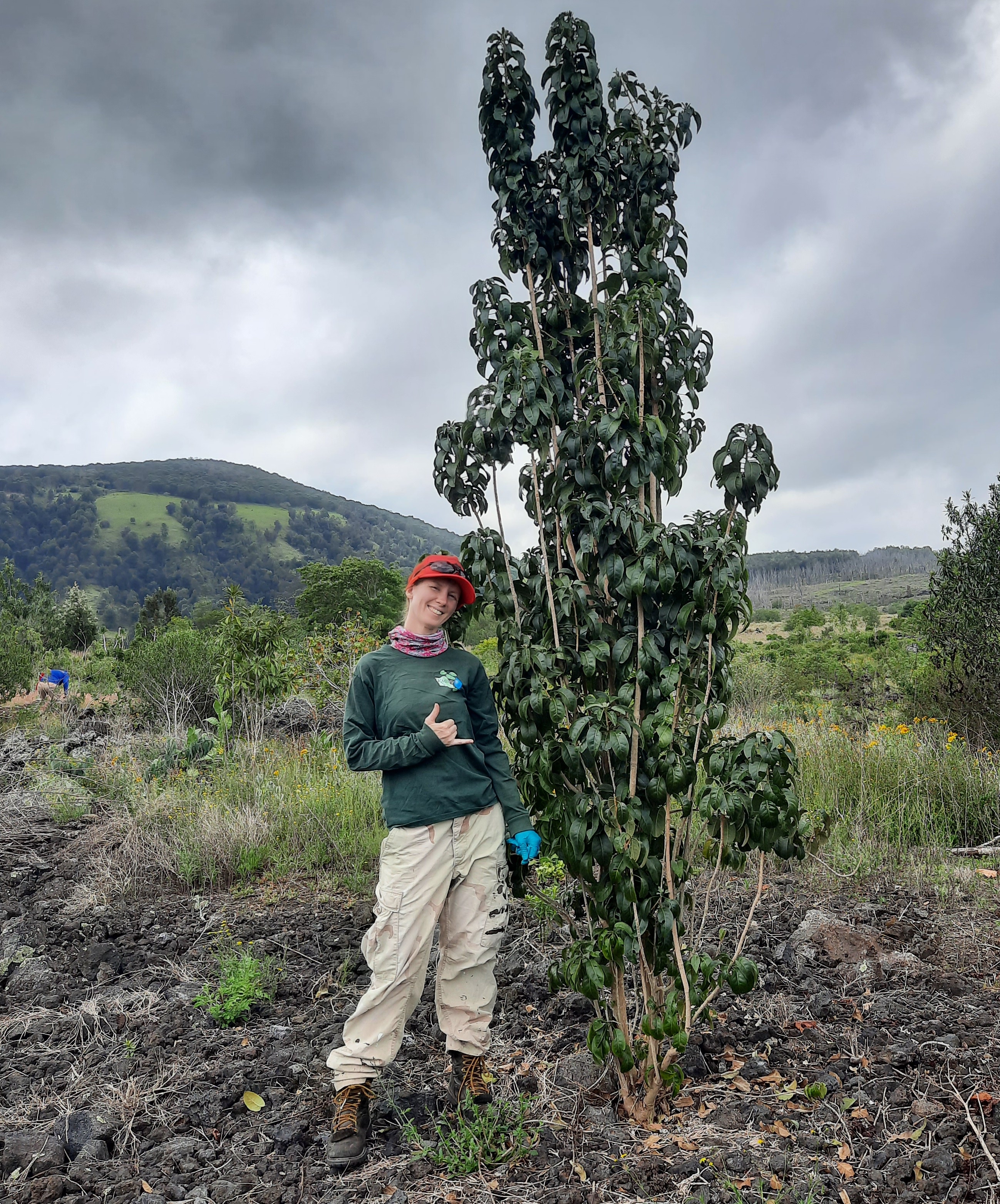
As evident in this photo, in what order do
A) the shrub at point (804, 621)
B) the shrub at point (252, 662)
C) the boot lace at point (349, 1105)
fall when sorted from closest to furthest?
the boot lace at point (349, 1105) < the shrub at point (252, 662) < the shrub at point (804, 621)

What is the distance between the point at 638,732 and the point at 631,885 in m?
0.48

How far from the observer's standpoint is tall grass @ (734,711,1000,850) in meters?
5.20

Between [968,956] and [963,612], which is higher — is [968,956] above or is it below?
below

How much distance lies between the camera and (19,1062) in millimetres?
3162

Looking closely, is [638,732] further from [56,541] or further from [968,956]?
[56,541]

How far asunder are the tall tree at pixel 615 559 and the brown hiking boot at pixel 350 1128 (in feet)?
2.58

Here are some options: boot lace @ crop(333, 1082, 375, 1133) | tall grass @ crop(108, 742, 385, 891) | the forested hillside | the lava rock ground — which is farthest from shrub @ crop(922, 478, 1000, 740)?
the forested hillside

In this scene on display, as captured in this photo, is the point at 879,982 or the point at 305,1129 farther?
the point at 879,982

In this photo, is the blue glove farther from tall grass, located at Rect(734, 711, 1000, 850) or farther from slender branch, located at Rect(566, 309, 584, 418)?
tall grass, located at Rect(734, 711, 1000, 850)

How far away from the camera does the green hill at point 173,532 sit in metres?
122

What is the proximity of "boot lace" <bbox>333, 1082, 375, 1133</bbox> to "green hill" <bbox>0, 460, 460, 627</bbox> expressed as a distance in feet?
328

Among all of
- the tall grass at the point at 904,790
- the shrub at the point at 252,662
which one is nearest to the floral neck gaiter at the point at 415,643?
the tall grass at the point at 904,790

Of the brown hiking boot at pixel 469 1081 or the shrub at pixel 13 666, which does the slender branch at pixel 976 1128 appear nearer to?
the brown hiking boot at pixel 469 1081

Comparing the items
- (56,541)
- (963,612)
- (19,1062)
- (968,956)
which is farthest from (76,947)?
(56,541)
